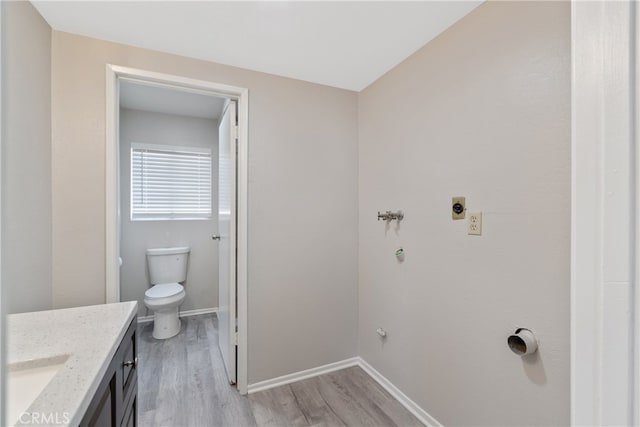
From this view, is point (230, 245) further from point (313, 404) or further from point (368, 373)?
point (368, 373)

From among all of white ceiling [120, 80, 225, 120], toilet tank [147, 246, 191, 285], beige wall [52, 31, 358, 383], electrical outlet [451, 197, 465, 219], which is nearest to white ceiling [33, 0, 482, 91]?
beige wall [52, 31, 358, 383]

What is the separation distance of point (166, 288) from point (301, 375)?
1644mm

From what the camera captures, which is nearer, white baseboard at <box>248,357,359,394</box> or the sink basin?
the sink basin

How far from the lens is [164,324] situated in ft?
9.14

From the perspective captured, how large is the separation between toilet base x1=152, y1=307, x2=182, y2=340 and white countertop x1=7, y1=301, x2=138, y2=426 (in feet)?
5.71

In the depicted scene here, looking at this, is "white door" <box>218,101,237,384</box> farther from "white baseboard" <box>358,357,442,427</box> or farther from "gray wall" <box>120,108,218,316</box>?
"gray wall" <box>120,108,218,316</box>

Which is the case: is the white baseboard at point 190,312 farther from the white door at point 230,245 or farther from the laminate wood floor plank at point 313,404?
the laminate wood floor plank at point 313,404

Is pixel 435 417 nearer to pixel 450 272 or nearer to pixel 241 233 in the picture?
pixel 450 272

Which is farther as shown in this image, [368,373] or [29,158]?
[368,373]

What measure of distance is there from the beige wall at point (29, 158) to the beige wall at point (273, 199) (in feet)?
0.24

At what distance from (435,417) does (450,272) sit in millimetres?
875

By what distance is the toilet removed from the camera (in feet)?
8.79
